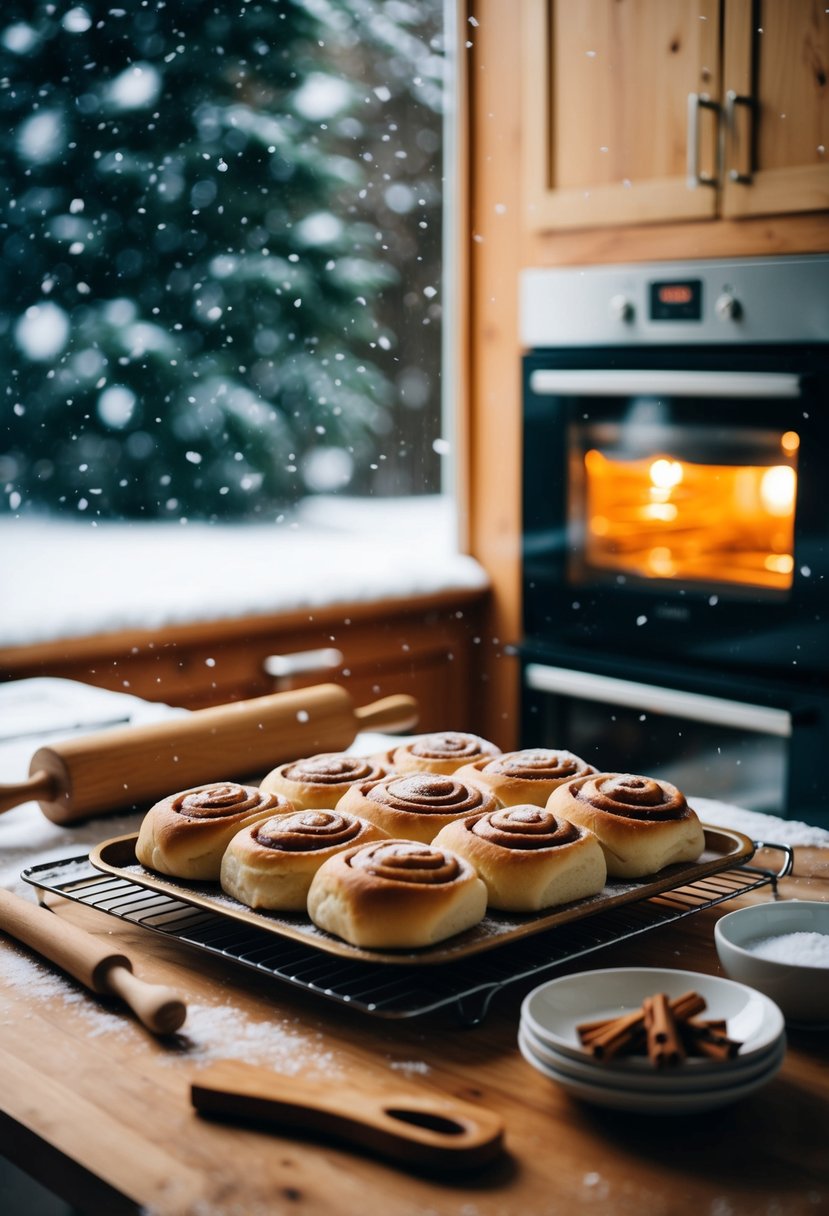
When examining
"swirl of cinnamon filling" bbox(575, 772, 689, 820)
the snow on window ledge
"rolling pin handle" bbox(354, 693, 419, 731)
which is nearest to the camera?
"swirl of cinnamon filling" bbox(575, 772, 689, 820)

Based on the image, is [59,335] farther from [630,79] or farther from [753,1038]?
[753,1038]

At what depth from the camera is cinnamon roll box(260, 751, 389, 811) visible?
109 cm

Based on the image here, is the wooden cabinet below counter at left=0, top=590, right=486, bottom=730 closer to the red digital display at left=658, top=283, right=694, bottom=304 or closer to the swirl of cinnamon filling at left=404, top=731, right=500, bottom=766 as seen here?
the red digital display at left=658, top=283, right=694, bottom=304

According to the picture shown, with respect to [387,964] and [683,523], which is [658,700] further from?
[387,964]

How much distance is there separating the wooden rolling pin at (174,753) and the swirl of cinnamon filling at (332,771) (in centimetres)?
19

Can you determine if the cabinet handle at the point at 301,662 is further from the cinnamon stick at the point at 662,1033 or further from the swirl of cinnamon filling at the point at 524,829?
the cinnamon stick at the point at 662,1033

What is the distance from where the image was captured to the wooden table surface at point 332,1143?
2.11 feet

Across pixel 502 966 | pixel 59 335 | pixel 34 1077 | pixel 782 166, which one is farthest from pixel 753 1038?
pixel 59 335

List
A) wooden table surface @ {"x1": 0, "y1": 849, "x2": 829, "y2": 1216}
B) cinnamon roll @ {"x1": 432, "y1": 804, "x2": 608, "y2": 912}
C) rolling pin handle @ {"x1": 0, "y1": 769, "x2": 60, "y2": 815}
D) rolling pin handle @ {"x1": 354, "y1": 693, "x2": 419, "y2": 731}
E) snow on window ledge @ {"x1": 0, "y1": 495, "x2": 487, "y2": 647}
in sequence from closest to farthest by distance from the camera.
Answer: wooden table surface @ {"x1": 0, "y1": 849, "x2": 829, "y2": 1216} < cinnamon roll @ {"x1": 432, "y1": 804, "x2": 608, "y2": 912} < rolling pin handle @ {"x1": 0, "y1": 769, "x2": 60, "y2": 815} < rolling pin handle @ {"x1": 354, "y1": 693, "x2": 419, "y2": 731} < snow on window ledge @ {"x1": 0, "y1": 495, "x2": 487, "y2": 647}

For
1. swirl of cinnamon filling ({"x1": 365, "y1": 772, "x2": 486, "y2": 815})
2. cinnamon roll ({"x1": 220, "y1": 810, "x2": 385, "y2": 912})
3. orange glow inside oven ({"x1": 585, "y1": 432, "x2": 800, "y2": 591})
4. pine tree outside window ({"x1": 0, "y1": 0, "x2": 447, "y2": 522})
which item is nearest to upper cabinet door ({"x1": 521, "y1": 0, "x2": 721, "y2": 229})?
orange glow inside oven ({"x1": 585, "y1": 432, "x2": 800, "y2": 591})

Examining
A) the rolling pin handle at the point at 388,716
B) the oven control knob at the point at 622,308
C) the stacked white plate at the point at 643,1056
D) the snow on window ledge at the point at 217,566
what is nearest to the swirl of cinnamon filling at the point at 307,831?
the stacked white plate at the point at 643,1056

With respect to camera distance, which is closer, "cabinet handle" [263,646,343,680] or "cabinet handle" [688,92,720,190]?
"cabinet handle" [688,92,720,190]

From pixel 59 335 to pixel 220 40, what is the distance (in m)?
0.95

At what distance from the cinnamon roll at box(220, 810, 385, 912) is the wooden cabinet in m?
1.56
